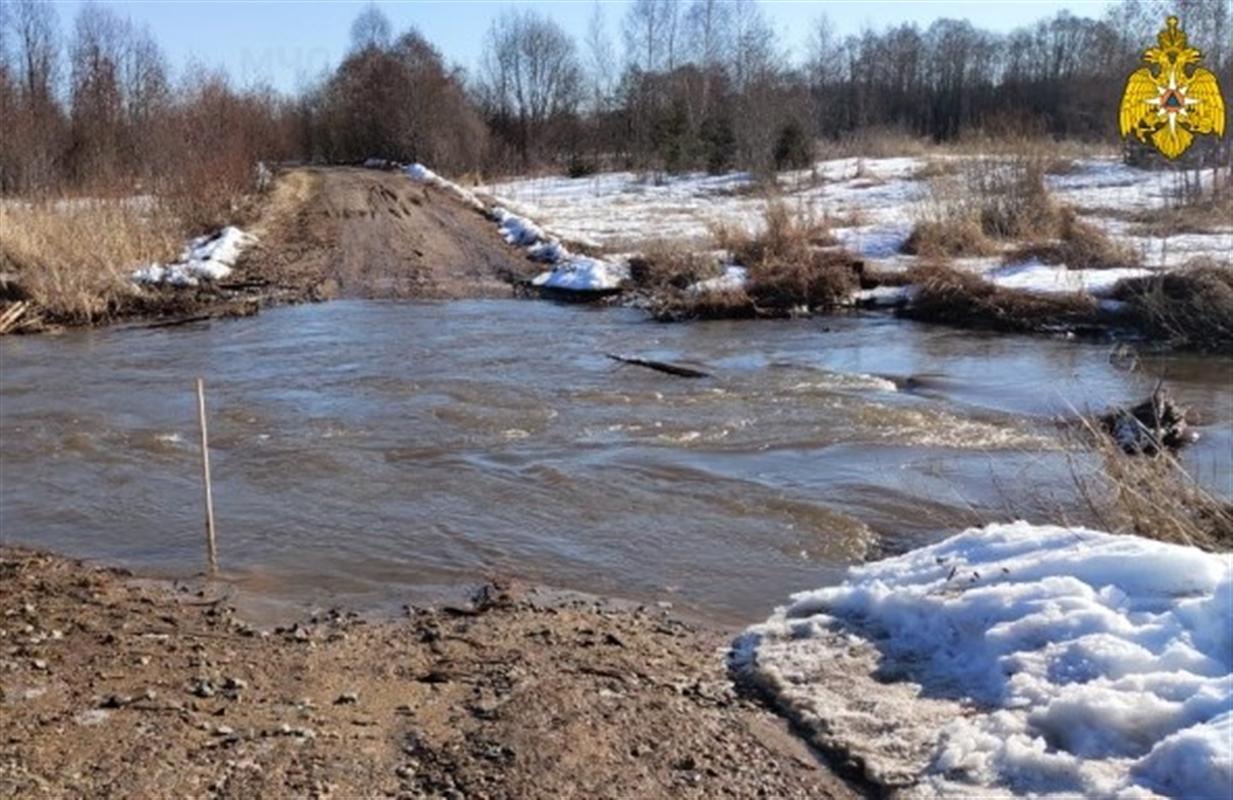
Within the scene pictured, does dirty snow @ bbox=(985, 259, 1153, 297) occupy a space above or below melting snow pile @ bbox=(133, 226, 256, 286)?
below

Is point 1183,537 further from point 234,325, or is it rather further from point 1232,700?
point 234,325

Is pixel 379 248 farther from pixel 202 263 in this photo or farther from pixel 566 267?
pixel 566 267

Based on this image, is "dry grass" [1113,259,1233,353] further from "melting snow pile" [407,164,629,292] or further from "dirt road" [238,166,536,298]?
"dirt road" [238,166,536,298]

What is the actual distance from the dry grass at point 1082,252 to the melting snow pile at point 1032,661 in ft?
50.3

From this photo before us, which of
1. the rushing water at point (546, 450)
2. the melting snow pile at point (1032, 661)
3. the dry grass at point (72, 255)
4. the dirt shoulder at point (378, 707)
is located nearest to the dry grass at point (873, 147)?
the dry grass at point (72, 255)

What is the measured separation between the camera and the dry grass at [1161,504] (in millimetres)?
6418

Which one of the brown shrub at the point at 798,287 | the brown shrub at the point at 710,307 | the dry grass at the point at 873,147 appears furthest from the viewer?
the dry grass at the point at 873,147

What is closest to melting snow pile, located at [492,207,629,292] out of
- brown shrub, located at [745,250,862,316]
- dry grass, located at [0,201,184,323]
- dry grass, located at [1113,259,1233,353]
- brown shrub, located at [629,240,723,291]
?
brown shrub, located at [629,240,723,291]

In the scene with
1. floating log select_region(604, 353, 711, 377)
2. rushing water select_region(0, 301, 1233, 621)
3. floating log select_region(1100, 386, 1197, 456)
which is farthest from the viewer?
floating log select_region(604, 353, 711, 377)

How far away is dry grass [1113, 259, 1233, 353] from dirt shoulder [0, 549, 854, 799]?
12.6 meters

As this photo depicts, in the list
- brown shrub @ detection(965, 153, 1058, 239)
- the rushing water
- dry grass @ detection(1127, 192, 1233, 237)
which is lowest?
the rushing water

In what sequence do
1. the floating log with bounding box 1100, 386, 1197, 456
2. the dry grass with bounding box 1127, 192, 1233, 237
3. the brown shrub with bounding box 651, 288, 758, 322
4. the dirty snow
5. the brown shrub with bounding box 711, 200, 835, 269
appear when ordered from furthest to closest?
the dry grass with bounding box 1127, 192, 1233, 237
the brown shrub with bounding box 711, 200, 835, 269
the brown shrub with bounding box 651, 288, 758, 322
the dirty snow
the floating log with bounding box 1100, 386, 1197, 456

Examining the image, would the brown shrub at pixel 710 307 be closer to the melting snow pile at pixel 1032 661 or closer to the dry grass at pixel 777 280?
the dry grass at pixel 777 280

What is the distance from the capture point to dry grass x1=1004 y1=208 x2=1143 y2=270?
20581mm
